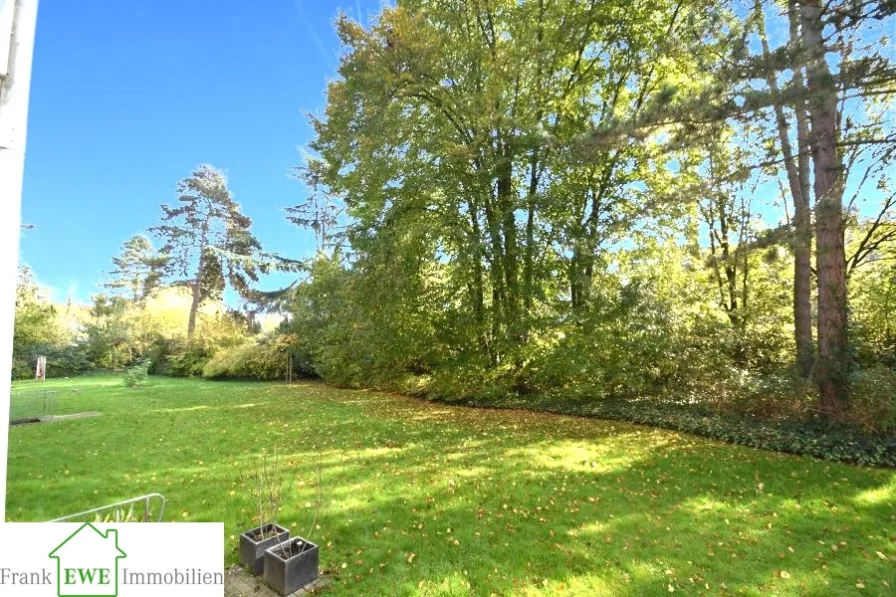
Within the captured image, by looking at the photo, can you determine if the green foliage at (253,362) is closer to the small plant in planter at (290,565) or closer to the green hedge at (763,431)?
the green hedge at (763,431)

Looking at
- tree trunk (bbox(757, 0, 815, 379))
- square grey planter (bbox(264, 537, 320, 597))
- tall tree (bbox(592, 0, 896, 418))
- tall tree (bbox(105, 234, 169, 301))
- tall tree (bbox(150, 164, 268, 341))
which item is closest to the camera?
square grey planter (bbox(264, 537, 320, 597))

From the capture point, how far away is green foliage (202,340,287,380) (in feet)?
60.3

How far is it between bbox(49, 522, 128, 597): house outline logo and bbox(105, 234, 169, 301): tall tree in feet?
101

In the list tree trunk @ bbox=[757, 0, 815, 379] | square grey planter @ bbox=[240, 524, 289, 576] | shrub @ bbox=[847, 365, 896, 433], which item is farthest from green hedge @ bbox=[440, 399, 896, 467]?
square grey planter @ bbox=[240, 524, 289, 576]

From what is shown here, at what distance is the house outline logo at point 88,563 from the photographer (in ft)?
6.08

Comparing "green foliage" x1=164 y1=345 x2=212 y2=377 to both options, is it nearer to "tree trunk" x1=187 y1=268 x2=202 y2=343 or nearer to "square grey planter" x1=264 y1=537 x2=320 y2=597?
"tree trunk" x1=187 y1=268 x2=202 y2=343

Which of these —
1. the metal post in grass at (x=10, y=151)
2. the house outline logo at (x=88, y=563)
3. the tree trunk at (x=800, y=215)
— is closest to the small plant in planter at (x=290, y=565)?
the house outline logo at (x=88, y=563)

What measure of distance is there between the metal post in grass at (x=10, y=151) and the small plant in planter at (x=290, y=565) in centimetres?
181

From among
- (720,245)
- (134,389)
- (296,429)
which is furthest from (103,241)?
(720,245)

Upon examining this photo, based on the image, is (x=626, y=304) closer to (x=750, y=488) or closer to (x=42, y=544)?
(x=750, y=488)

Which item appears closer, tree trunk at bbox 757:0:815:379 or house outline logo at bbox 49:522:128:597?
house outline logo at bbox 49:522:128:597

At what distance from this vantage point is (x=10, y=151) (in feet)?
5.26

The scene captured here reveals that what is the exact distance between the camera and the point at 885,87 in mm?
5148

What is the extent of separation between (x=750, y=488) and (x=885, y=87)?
17.0ft
